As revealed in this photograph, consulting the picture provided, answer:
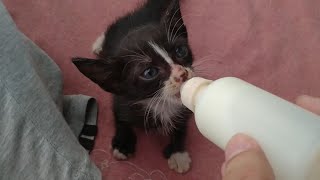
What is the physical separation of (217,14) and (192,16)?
88mm

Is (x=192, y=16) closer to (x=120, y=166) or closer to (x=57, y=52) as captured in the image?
(x=57, y=52)

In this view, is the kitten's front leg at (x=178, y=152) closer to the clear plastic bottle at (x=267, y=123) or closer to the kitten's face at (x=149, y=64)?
the kitten's face at (x=149, y=64)

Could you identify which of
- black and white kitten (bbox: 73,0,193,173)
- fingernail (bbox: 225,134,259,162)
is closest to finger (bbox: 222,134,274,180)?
fingernail (bbox: 225,134,259,162)

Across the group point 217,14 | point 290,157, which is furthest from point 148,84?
point 217,14

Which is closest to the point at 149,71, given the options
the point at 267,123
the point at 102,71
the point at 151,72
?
the point at 151,72

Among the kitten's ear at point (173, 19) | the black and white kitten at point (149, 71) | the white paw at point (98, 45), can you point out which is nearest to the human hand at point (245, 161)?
the black and white kitten at point (149, 71)

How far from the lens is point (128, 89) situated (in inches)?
42.2

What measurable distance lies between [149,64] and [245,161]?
1.62 feet

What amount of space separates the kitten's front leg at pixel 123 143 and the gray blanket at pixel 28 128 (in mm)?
183

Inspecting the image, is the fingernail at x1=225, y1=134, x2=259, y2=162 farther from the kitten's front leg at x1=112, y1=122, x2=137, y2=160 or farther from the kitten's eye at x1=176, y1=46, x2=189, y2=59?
the kitten's front leg at x1=112, y1=122, x2=137, y2=160

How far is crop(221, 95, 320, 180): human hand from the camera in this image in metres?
0.56

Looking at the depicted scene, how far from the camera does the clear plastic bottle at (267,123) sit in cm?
58

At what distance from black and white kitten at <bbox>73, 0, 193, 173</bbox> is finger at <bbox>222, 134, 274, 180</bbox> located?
0.38 meters

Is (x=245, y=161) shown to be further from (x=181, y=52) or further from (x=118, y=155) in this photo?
(x=118, y=155)
